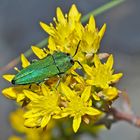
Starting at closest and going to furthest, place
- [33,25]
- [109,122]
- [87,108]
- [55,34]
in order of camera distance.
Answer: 1. [87,108]
2. [55,34]
3. [109,122]
4. [33,25]

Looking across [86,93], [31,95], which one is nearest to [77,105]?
[86,93]

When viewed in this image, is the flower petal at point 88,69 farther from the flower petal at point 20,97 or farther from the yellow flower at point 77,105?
the flower petal at point 20,97

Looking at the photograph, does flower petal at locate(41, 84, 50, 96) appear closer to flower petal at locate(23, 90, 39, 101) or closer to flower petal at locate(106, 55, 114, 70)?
flower petal at locate(23, 90, 39, 101)

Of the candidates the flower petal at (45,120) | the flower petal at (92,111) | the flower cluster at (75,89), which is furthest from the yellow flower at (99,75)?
the flower petal at (45,120)

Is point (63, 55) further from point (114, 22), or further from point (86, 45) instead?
point (114, 22)

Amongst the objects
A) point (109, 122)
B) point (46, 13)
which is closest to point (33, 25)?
Result: point (46, 13)

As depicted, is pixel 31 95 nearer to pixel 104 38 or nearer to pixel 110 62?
pixel 110 62

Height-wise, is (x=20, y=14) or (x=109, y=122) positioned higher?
(x=20, y=14)
